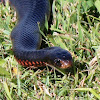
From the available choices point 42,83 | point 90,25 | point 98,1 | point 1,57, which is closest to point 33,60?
point 42,83

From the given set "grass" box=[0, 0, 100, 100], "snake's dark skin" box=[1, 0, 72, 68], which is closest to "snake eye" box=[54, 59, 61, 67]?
"snake's dark skin" box=[1, 0, 72, 68]

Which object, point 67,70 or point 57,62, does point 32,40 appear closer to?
point 67,70

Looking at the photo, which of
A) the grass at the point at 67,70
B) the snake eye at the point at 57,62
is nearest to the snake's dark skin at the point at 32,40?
the snake eye at the point at 57,62

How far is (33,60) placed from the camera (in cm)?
294

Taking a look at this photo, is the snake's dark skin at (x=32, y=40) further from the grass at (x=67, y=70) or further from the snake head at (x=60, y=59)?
the grass at (x=67, y=70)

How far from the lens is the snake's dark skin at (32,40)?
270 centimetres

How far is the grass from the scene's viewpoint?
9.02ft

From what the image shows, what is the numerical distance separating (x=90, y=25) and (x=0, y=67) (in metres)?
1.31

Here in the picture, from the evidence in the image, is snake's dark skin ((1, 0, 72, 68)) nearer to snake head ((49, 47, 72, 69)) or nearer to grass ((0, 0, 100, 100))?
snake head ((49, 47, 72, 69))

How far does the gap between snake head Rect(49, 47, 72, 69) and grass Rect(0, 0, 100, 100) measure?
217 mm

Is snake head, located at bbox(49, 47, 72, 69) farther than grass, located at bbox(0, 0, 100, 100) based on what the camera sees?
No

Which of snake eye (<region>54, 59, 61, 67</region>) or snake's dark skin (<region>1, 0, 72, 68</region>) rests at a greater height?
snake's dark skin (<region>1, 0, 72, 68</region>)

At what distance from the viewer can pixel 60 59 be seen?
8.64 feet

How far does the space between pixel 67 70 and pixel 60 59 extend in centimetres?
34
